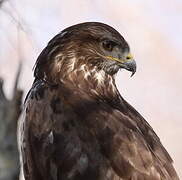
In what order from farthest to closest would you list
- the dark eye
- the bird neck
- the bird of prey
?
the dark eye → the bird neck → the bird of prey

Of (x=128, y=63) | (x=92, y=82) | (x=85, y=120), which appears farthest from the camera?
(x=128, y=63)

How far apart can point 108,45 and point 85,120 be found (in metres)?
0.82

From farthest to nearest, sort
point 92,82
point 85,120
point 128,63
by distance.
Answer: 1. point 128,63
2. point 92,82
3. point 85,120

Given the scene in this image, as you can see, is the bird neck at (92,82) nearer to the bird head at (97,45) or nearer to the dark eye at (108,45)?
the bird head at (97,45)

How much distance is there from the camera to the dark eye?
734cm

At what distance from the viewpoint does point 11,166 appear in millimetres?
12211

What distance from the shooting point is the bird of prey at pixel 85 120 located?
6.63m

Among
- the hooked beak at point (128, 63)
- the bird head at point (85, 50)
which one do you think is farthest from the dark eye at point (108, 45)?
the hooked beak at point (128, 63)

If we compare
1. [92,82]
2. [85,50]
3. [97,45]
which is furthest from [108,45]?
[92,82]

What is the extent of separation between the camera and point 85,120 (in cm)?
679

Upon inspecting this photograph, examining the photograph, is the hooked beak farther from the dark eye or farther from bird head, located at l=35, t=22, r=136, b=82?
the dark eye

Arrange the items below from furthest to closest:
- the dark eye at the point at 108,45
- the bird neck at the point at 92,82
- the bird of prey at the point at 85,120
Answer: the dark eye at the point at 108,45 → the bird neck at the point at 92,82 → the bird of prey at the point at 85,120

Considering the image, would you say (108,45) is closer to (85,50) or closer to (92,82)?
(85,50)

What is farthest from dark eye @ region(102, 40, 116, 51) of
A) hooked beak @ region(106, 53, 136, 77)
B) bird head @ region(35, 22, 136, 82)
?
hooked beak @ region(106, 53, 136, 77)
